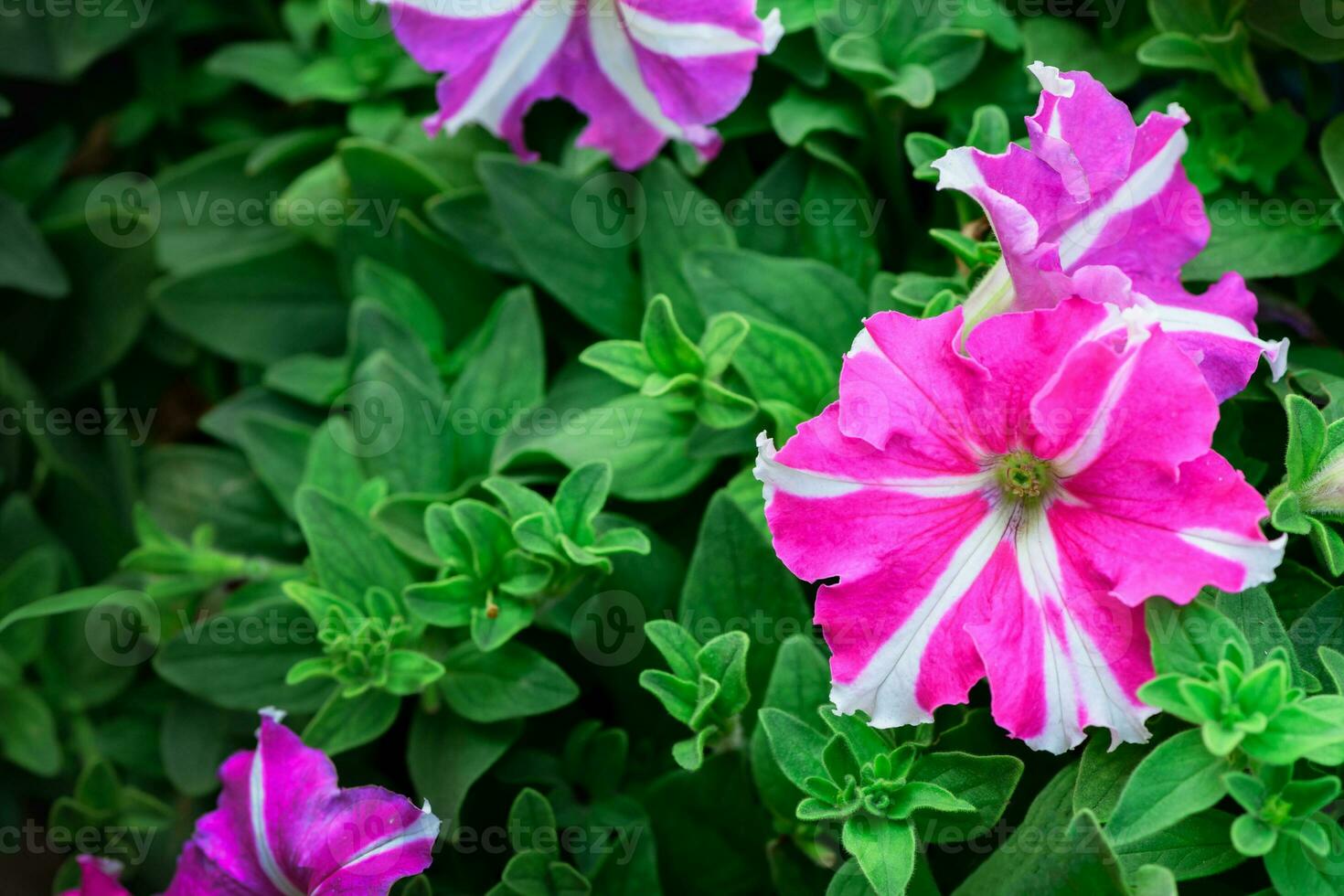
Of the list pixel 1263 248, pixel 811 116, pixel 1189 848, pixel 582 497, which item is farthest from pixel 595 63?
pixel 1189 848

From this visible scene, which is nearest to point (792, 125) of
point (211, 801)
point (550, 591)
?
point (550, 591)

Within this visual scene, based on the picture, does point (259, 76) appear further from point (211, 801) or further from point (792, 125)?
point (211, 801)

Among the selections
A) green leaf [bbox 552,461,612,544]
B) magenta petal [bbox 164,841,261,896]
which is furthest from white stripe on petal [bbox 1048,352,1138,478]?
magenta petal [bbox 164,841,261,896]

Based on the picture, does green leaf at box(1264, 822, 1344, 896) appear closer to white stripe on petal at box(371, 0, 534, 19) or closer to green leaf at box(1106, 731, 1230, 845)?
green leaf at box(1106, 731, 1230, 845)

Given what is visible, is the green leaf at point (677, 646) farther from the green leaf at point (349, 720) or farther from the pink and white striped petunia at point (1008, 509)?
the green leaf at point (349, 720)

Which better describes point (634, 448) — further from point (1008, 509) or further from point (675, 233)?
point (1008, 509)

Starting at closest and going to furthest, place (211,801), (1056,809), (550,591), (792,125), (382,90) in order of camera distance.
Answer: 1. (1056,809)
2. (550,591)
3. (792,125)
4. (211,801)
5. (382,90)
